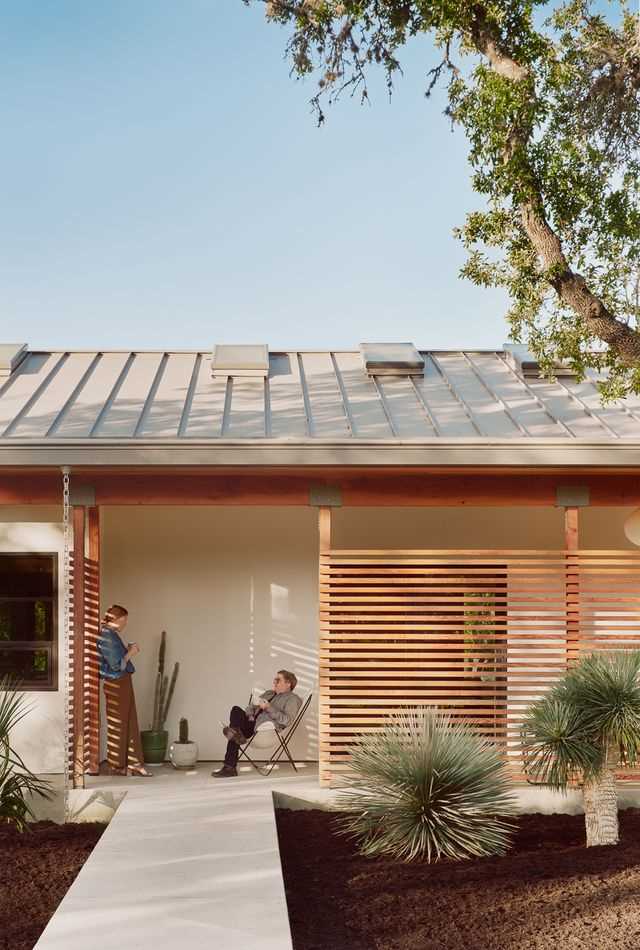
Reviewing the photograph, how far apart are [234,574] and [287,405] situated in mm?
1889

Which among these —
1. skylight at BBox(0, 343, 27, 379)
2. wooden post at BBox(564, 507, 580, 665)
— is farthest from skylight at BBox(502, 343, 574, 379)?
skylight at BBox(0, 343, 27, 379)

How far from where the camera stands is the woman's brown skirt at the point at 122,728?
8.93 m

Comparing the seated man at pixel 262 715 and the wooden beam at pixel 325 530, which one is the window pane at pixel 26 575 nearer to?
the seated man at pixel 262 715

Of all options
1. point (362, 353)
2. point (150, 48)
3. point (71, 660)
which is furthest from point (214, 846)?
point (150, 48)

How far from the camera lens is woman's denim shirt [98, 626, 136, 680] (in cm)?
891

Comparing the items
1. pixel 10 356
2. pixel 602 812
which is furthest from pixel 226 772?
pixel 10 356

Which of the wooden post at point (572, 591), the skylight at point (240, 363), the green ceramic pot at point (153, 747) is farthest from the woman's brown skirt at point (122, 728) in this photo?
the wooden post at point (572, 591)

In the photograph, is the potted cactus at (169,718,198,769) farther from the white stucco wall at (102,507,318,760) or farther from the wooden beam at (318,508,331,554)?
the wooden beam at (318,508,331,554)

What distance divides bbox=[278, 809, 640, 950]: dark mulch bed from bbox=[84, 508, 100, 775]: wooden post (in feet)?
7.18

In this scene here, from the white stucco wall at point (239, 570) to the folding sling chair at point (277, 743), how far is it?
49 cm

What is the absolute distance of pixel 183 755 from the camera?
9.39 meters

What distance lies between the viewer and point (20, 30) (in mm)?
18688

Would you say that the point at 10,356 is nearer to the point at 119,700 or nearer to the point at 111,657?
the point at 111,657

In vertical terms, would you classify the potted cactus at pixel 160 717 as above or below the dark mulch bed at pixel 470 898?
above
